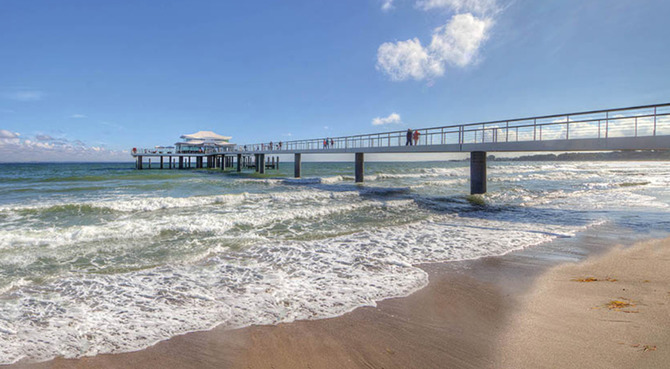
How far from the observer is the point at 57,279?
15.3 feet

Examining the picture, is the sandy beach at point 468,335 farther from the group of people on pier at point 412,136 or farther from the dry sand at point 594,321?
the group of people on pier at point 412,136

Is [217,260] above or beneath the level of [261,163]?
beneath

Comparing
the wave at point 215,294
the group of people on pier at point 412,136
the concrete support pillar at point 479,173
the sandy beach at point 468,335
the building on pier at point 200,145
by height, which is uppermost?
the building on pier at point 200,145

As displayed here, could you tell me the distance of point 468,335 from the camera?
2.85 meters

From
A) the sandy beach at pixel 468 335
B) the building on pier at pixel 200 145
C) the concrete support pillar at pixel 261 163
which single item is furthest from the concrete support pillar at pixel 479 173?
the building on pier at pixel 200 145

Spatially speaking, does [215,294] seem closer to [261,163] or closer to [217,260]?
[217,260]

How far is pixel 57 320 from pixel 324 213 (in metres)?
7.96

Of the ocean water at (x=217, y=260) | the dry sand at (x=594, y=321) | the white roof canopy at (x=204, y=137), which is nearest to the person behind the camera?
the dry sand at (x=594, y=321)

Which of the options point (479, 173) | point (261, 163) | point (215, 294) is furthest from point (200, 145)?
point (215, 294)

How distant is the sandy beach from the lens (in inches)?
97.7

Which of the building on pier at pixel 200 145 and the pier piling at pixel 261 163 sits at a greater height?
the building on pier at pixel 200 145

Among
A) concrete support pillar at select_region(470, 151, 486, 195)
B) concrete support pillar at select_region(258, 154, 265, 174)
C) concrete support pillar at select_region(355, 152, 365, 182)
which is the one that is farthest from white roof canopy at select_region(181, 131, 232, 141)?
concrete support pillar at select_region(470, 151, 486, 195)

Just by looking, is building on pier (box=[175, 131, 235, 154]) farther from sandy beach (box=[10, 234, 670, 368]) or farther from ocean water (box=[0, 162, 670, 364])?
sandy beach (box=[10, 234, 670, 368])

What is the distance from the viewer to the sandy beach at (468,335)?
97.7 inches
